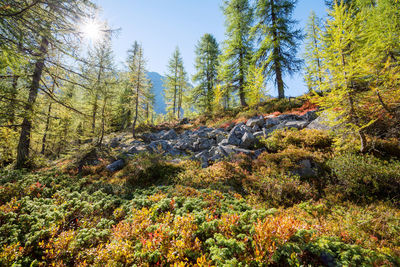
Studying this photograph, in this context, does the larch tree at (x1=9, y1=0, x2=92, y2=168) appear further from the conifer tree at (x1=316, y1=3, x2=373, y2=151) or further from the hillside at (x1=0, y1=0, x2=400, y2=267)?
the conifer tree at (x1=316, y1=3, x2=373, y2=151)

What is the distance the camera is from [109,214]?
547 centimetres

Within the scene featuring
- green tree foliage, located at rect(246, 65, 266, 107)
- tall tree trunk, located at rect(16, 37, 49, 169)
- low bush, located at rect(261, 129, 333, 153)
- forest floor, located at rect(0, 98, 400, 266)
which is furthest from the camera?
green tree foliage, located at rect(246, 65, 266, 107)

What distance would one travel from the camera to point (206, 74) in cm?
2334

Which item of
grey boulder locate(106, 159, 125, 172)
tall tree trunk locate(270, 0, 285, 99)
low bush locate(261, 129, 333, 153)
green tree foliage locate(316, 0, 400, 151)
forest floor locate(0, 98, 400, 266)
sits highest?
tall tree trunk locate(270, 0, 285, 99)

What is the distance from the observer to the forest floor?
3.03 m

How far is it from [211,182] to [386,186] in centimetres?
625

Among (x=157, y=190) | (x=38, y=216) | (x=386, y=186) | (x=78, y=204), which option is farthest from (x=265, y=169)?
(x=38, y=216)

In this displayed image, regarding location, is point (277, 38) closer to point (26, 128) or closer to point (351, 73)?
point (351, 73)

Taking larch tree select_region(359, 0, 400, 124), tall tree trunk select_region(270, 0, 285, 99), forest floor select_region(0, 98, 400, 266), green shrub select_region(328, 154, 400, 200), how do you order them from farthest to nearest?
1. tall tree trunk select_region(270, 0, 285, 99)
2. larch tree select_region(359, 0, 400, 124)
3. green shrub select_region(328, 154, 400, 200)
4. forest floor select_region(0, 98, 400, 266)

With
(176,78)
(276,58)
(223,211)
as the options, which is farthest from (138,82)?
(223,211)

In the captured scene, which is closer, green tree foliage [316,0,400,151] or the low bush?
green tree foliage [316,0,400,151]

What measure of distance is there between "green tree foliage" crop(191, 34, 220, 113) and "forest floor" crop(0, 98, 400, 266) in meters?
14.7

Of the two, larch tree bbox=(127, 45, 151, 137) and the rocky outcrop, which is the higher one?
larch tree bbox=(127, 45, 151, 137)

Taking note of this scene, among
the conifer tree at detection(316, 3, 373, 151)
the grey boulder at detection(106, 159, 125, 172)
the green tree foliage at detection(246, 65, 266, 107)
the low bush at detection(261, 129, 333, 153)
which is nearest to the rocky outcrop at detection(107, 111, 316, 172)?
the grey boulder at detection(106, 159, 125, 172)
